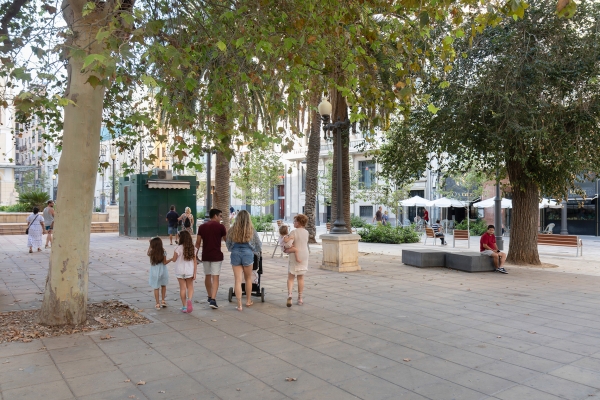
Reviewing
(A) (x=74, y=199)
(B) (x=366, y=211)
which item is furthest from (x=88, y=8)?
(B) (x=366, y=211)

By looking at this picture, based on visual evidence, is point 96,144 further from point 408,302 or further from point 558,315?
point 558,315

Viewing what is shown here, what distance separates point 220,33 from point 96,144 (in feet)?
10.1

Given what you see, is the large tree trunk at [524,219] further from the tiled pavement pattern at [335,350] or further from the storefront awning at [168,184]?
the storefront awning at [168,184]

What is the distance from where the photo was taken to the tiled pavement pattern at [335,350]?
4461 millimetres

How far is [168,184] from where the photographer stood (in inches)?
956

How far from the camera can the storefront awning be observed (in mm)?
23703

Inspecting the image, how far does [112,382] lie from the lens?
4586 mm

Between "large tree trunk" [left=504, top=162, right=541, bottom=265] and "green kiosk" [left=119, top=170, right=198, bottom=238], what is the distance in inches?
624

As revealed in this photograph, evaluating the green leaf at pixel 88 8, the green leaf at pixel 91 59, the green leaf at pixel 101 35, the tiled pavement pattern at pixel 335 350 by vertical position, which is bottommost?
the tiled pavement pattern at pixel 335 350

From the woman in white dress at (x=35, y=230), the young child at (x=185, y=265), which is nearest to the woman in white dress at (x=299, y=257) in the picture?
the young child at (x=185, y=265)

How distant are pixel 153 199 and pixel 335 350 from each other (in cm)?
2018

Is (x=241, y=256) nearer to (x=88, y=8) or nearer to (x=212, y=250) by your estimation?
(x=212, y=250)

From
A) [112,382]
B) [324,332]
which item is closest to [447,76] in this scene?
[324,332]

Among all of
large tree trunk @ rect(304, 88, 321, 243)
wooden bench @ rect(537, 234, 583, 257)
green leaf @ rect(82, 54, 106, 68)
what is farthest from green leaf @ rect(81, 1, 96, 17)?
wooden bench @ rect(537, 234, 583, 257)
